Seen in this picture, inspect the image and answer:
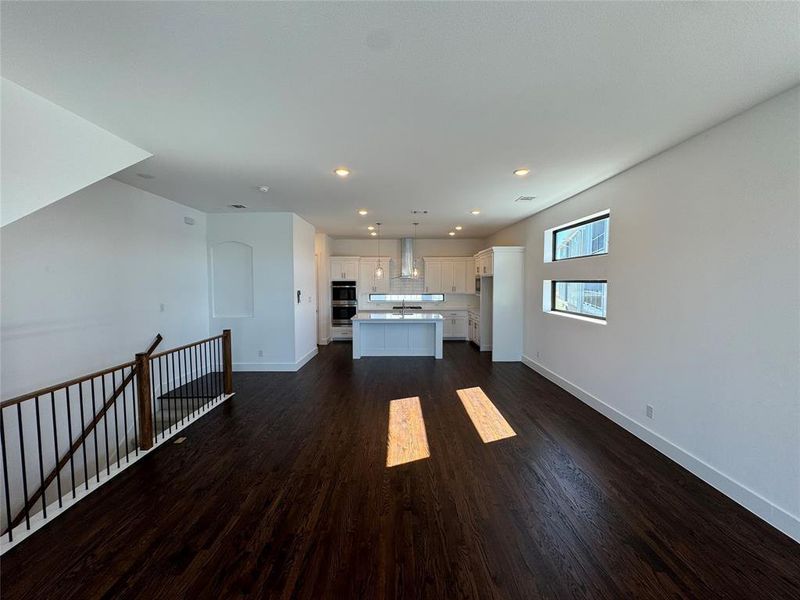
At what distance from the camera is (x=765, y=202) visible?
2.14 metres

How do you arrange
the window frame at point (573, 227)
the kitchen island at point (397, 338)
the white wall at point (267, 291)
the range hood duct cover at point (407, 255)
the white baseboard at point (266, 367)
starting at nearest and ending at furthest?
the window frame at point (573, 227) → the white wall at point (267, 291) → the white baseboard at point (266, 367) → the kitchen island at point (397, 338) → the range hood duct cover at point (407, 255)

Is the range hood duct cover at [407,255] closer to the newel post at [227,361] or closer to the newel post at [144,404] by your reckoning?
the newel post at [227,361]

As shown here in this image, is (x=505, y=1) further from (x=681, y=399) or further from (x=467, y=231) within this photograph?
(x=467, y=231)

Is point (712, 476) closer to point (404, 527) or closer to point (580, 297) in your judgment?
point (404, 527)

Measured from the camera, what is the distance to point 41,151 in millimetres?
2152

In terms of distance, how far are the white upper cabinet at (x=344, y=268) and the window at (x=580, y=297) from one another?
496 centimetres

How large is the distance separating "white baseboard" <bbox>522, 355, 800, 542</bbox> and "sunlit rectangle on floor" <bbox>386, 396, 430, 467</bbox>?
2131mm

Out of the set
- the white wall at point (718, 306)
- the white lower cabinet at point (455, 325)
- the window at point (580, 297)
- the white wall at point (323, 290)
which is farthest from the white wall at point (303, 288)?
the white wall at point (718, 306)

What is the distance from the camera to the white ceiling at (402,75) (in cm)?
146

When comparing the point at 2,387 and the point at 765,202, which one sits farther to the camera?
the point at 2,387

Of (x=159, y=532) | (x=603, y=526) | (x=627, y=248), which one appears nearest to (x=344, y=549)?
(x=159, y=532)

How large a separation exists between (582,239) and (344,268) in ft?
18.8

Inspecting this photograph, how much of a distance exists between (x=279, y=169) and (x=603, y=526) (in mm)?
4026

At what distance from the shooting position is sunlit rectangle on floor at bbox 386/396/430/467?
2.96 m
